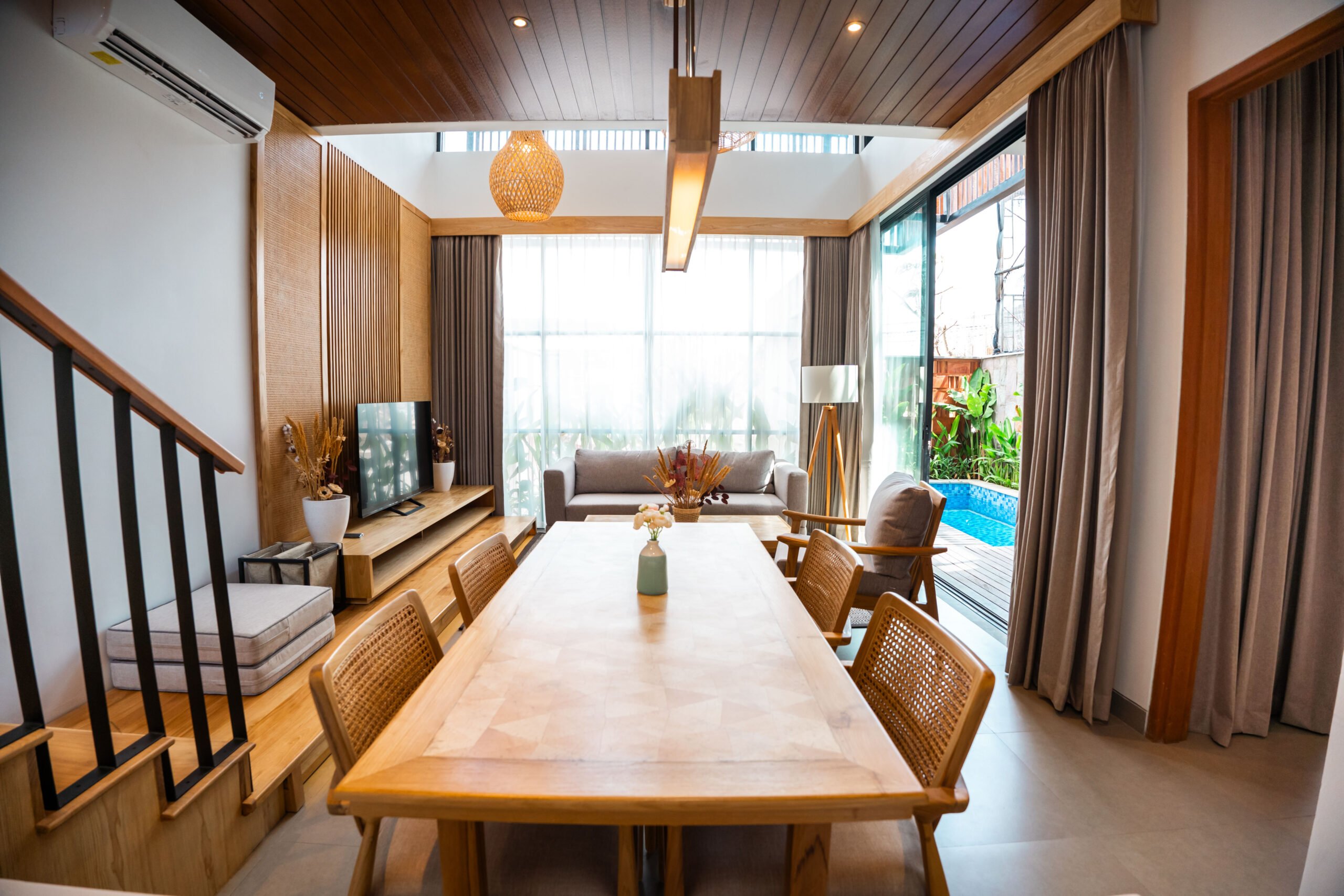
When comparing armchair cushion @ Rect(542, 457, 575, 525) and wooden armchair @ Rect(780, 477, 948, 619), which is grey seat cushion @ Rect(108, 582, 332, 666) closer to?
wooden armchair @ Rect(780, 477, 948, 619)

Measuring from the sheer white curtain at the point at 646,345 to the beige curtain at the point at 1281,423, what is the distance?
367 cm

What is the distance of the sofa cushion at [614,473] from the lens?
17.8 ft

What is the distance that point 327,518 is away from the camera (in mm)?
3348

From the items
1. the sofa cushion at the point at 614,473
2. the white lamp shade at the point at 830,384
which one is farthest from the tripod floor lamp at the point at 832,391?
the sofa cushion at the point at 614,473

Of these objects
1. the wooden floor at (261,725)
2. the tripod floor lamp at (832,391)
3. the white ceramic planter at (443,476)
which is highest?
the tripod floor lamp at (832,391)

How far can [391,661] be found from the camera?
4.99 feet

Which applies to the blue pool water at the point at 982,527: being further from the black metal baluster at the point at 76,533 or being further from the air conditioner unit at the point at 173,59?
the black metal baluster at the point at 76,533

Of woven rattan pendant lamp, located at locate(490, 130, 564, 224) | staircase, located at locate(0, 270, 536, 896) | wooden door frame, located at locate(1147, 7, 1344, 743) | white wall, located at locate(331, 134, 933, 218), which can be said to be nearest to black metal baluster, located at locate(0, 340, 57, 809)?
staircase, located at locate(0, 270, 536, 896)

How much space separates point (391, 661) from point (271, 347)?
2.56 m

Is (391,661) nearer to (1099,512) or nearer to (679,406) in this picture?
(1099,512)

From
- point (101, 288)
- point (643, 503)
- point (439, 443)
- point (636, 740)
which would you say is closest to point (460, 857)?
point (636, 740)

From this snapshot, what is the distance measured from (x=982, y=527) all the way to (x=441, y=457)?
5249mm

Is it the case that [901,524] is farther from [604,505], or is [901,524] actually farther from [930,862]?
[604,505]

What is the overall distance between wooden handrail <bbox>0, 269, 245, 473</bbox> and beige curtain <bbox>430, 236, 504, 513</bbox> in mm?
4035
